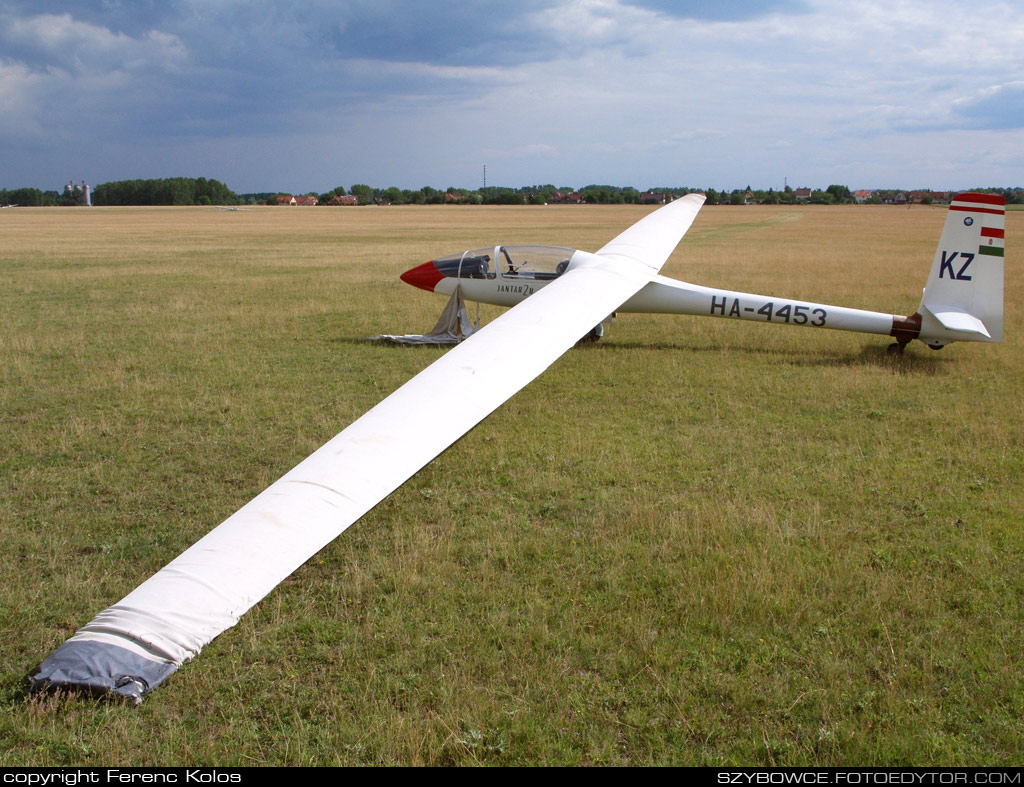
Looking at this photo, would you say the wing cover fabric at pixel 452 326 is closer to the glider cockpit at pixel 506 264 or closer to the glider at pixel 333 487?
the glider cockpit at pixel 506 264

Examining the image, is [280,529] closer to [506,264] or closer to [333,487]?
[333,487]

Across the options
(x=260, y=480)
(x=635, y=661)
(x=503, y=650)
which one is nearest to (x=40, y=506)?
(x=260, y=480)

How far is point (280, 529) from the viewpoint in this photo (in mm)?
3672

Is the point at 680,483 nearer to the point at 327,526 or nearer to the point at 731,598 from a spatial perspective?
the point at 731,598

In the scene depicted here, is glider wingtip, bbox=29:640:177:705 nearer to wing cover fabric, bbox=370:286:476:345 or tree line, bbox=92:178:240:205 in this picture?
wing cover fabric, bbox=370:286:476:345

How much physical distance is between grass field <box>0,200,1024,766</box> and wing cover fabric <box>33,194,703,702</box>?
0.88 metres

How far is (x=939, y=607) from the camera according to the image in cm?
511

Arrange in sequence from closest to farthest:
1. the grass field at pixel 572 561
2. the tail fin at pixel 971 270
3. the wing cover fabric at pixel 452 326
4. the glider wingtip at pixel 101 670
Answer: the glider wingtip at pixel 101 670 < the grass field at pixel 572 561 < the tail fin at pixel 971 270 < the wing cover fabric at pixel 452 326

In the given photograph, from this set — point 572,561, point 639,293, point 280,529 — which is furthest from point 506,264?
point 280,529

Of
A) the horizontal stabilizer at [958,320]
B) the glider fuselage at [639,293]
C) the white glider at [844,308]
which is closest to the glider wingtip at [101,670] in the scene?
the white glider at [844,308]

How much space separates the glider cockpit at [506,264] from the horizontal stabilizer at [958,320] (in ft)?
20.8

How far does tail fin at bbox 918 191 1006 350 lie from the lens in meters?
11.3

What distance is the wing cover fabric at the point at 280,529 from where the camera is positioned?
3.21 meters

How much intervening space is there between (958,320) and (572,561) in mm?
9100
